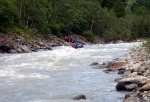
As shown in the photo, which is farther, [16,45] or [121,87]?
[16,45]

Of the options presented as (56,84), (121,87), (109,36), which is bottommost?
(109,36)

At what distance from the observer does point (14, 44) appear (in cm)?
3781

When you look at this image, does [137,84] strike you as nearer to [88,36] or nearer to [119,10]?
[88,36]

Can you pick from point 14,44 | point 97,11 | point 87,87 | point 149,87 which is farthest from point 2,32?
point 97,11

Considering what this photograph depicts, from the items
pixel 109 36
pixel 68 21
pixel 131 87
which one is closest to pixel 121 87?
pixel 131 87

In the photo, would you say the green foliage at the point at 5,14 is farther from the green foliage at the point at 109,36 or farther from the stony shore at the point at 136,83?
the green foliage at the point at 109,36

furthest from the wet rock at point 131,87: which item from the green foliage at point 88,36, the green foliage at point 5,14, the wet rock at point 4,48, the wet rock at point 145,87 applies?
the green foliage at point 88,36

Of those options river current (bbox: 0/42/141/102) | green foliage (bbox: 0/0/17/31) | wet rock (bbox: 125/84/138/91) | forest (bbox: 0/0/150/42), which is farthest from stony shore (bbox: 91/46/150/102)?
forest (bbox: 0/0/150/42)

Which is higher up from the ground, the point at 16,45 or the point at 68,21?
the point at 16,45

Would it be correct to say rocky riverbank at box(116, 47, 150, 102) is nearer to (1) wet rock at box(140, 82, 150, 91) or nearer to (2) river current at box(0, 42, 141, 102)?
(1) wet rock at box(140, 82, 150, 91)

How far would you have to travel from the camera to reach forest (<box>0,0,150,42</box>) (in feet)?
155

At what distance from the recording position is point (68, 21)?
6469 centimetres

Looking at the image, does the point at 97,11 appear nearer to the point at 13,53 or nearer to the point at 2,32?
the point at 2,32

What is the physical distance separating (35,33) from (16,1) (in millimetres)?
5881
